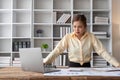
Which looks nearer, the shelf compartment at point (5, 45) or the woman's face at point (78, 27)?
the woman's face at point (78, 27)

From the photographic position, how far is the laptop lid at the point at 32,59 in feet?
7.25

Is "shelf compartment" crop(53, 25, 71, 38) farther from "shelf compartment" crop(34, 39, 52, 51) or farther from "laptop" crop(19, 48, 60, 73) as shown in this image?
"laptop" crop(19, 48, 60, 73)

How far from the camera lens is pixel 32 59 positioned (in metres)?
2.25

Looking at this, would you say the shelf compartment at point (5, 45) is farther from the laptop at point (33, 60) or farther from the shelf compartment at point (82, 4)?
the laptop at point (33, 60)

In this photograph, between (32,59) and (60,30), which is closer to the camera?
(32,59)

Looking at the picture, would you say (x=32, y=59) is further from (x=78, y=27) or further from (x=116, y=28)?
(x=116, y=28)

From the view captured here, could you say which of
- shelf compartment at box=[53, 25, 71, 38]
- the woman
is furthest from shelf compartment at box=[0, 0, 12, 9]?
the woman

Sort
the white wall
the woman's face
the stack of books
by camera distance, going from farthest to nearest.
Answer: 1. the white wall
2. the stack of books
3. the woman's face

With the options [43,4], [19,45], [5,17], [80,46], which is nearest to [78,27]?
[80,46]

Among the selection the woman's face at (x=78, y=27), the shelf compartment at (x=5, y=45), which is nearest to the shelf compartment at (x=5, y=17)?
the shelf compartment at (x=5, y=45)

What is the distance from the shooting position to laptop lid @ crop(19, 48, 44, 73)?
2.21m

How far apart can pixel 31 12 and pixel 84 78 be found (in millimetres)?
3352

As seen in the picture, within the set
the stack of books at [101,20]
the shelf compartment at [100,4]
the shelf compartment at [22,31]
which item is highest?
the shelf compartment at [100,4]

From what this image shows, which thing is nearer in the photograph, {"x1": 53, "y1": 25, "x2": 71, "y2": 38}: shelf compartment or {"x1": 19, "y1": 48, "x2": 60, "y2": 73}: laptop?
{"x1": 19, "y1": 48, "x2": 60, "y2": 73}: laptop
